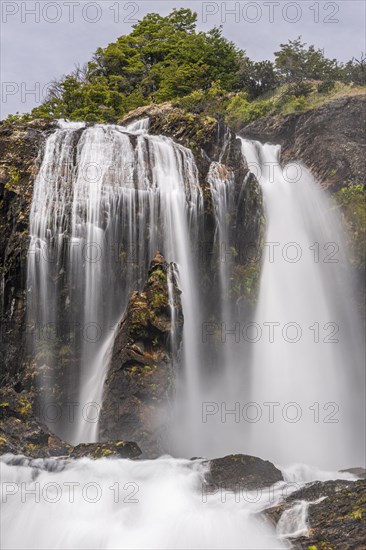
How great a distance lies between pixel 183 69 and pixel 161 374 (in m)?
22.3

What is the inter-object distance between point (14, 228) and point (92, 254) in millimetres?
2392

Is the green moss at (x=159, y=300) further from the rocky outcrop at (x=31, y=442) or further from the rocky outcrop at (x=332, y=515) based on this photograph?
the rocky outcrop at (x=332, y=515)

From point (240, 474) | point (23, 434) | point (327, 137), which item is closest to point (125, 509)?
point (240, 474)

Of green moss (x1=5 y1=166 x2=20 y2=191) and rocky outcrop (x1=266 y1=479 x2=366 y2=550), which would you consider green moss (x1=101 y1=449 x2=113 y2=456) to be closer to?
rocky outcrop (x1=266 y1=479 x2=366 y2=550)

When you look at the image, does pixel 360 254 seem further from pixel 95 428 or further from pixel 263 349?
pixel 95 428

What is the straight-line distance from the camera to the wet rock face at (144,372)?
12555 mm

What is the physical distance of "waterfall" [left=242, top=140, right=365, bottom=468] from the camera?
15570 mm

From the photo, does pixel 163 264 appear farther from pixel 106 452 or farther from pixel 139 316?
pixel 106 452

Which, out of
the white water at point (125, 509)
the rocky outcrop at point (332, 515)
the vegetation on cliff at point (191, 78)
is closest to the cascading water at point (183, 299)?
the white water at point (125, 509)

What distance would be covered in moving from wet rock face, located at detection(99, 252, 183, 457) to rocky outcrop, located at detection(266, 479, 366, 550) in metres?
4.18

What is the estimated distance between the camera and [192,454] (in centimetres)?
1396

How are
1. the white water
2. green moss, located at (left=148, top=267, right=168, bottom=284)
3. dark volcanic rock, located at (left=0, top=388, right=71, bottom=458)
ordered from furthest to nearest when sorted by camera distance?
green moss, located at (left=148, top=267, right=168, bottom=284) < dark volcanic rock, located at (left=0, top=388, right=71, bottom=458) < the white water

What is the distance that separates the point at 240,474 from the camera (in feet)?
33.4

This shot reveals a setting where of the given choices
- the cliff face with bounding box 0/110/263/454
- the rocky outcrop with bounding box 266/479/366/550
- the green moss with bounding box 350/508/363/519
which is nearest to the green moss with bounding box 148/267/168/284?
the cliff face with bounding box 0/110/263/454
